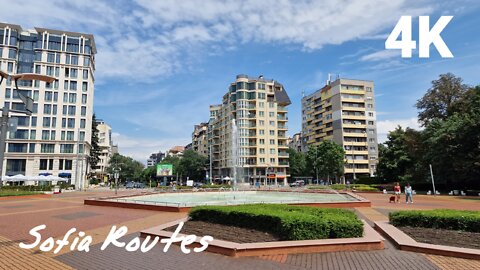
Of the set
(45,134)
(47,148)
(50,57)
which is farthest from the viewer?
(50,57)

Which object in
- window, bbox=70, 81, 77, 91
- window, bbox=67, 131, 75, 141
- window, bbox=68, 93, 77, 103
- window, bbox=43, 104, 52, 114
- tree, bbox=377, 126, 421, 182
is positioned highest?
window, bbox=70, 81, 77, 91

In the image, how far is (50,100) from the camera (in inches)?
2997

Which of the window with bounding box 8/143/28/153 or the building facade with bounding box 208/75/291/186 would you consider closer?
the window with bounding box 8/143/28/153

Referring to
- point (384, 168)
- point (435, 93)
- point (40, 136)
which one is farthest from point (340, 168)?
point (40, 136)

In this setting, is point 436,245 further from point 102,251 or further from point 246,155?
point 246,155

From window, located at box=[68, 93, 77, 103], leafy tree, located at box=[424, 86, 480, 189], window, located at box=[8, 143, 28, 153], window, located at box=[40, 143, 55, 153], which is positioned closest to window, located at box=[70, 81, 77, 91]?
window, located at box=[68, 93, 77, 103]

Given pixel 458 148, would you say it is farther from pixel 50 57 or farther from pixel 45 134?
pixel 50 57

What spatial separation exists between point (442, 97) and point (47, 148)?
7641cm

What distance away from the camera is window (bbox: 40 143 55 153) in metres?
74.1

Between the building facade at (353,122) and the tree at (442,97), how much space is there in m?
37.1

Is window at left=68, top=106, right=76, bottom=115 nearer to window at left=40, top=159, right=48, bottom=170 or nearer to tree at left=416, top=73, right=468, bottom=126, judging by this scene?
window at left=40, top=159, right=48, bottom=170

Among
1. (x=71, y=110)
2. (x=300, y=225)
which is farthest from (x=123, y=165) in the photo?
(x=300, y=225)

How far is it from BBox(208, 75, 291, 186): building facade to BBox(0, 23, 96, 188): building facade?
36.1m

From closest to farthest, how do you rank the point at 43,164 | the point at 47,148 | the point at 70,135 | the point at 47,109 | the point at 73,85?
the point at 43,164, the point at 47,148, the point at 47,109, the point at 70,135, the point at 73,85
